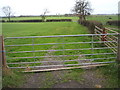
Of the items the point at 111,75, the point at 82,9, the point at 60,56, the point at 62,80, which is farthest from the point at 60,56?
the point at 82,9

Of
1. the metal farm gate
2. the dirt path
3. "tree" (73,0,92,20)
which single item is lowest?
the dirt path

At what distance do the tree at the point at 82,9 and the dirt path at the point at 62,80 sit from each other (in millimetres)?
31347

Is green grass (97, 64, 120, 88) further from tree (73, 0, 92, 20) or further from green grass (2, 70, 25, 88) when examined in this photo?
tree (73, 0, 92, 20)

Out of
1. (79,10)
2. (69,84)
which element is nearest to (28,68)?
(69,84)

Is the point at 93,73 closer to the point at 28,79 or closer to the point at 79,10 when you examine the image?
the point at 28,79

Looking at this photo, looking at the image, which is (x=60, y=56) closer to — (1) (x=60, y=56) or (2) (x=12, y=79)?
(1) (x=60, y=56)

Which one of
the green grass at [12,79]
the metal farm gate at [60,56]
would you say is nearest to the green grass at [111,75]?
the metal farm gate at [60,56]

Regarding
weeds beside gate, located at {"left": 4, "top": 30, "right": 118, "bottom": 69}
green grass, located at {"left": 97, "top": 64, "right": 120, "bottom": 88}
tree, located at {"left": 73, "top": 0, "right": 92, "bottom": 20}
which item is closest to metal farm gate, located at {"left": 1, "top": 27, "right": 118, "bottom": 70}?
weeds beside gate, located at {"left": 4, "top": 30, "right": 118, "bottom": 69}

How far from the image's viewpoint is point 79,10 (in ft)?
117

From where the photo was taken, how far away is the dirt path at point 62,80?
12.3ft

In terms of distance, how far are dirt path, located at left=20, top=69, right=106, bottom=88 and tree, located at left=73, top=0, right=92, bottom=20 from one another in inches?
1234

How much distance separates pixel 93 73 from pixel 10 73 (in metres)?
2.39

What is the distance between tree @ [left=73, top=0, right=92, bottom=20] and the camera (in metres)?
34.9

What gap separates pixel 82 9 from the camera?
35469 mm
